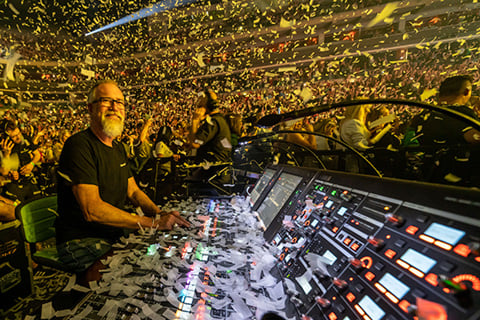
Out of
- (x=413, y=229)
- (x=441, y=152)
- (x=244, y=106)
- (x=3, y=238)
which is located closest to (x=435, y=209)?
(x=413, y=229)

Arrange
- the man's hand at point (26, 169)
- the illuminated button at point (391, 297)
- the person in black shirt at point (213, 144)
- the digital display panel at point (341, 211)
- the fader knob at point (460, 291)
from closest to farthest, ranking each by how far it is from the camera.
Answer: the fader knob at point (460, 291) < the illuminated button at point (391, 297) < the digital display panel at point (341, 211) < the person in black shirt at point (213, 144) < the man's hand at point (26, 169)

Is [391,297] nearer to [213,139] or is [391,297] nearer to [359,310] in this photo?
[359,310]

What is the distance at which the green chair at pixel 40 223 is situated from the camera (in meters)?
1.25

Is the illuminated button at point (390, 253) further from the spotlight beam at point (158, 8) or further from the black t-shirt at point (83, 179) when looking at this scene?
the spotlight beam at point (158, 8)

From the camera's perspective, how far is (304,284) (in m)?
0.64

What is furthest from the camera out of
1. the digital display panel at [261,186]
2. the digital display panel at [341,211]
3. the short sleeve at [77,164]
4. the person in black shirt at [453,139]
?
the person in black shirt at [453,139]

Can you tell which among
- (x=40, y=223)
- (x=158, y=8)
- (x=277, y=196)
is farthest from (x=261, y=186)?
(x=158, y=8)

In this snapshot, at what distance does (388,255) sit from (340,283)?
0.14 meters

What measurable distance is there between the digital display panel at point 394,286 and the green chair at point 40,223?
1509 millimetres

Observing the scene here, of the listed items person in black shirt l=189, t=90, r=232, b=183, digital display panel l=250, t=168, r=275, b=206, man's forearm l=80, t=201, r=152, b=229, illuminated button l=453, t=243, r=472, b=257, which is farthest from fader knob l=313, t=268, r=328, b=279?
person in black shirt l=189, t=90, r=232, b=183

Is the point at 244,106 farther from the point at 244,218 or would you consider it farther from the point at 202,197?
the point at 244,218

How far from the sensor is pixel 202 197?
2.07 metres

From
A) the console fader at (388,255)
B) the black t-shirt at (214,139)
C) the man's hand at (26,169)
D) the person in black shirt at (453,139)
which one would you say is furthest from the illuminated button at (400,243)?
the man's hand at (26,169)

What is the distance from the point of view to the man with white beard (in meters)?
1.21
